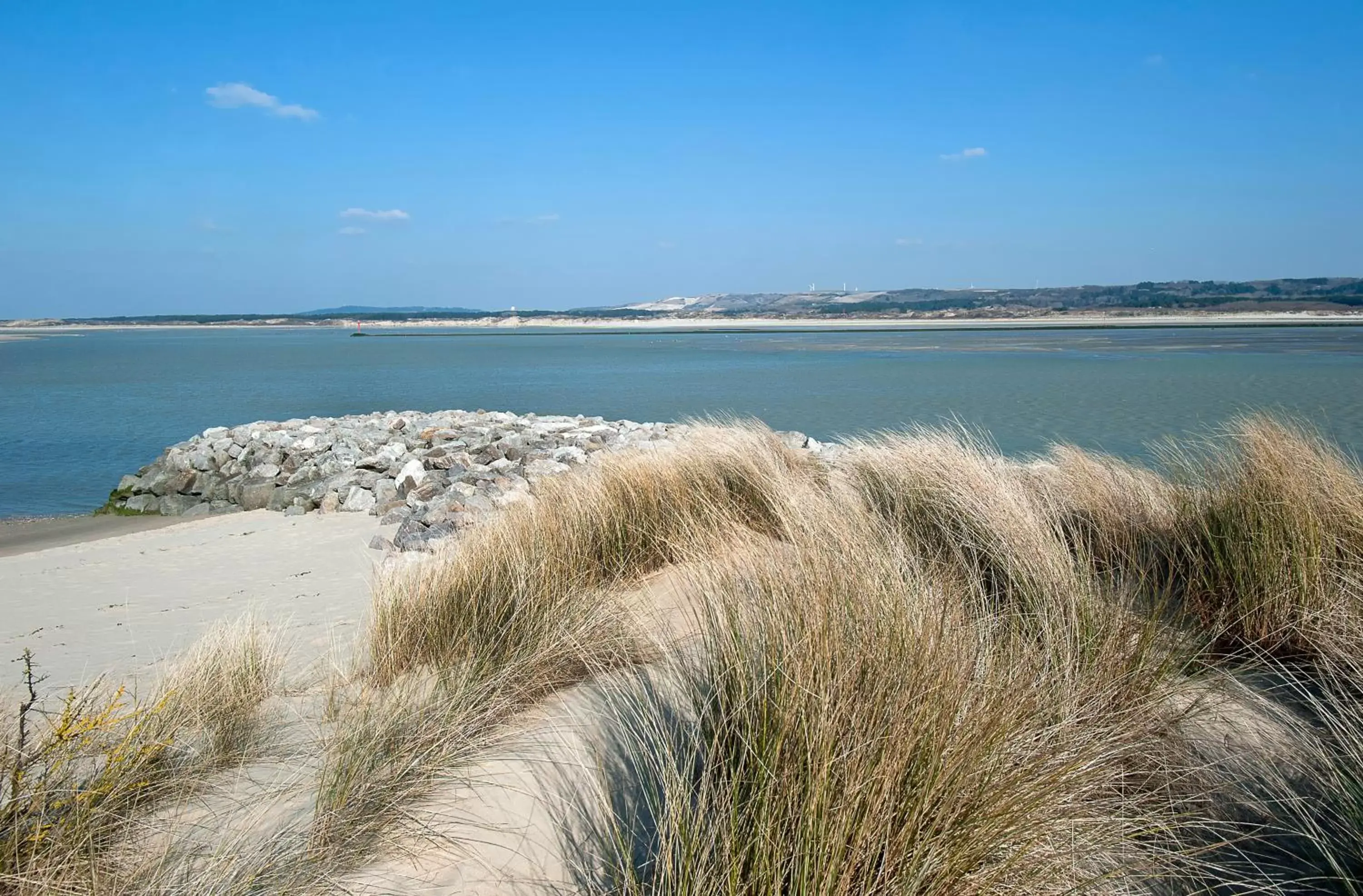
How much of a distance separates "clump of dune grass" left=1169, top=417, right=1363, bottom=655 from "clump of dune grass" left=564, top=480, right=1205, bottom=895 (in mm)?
764

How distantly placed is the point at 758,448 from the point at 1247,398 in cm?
1948

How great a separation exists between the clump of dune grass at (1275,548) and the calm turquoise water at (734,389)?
407 centimetres

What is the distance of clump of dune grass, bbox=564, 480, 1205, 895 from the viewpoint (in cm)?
217

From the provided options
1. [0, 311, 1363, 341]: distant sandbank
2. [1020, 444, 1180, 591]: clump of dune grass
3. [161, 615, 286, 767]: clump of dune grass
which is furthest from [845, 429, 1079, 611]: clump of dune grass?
[0, 311, 1363, 341]: distant sandbank

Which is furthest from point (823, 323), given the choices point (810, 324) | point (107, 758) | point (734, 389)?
point (107, 758)

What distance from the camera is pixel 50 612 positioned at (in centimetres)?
720

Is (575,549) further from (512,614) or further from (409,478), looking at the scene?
(409,478)

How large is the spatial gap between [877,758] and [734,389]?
27.2 metres

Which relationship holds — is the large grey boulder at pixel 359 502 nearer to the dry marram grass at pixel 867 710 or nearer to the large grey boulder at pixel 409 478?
the large grey boulder at pixel 409 478

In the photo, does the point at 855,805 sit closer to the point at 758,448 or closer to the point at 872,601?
the point at 872,601

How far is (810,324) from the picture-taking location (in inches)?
4700

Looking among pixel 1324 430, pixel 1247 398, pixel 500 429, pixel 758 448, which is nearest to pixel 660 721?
pixel 758 448

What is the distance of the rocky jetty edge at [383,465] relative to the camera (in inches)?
410

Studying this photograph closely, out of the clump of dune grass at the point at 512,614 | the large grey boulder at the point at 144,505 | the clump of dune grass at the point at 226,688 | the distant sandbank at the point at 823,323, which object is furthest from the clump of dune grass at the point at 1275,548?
the distant sandbank at the point at 823,323
